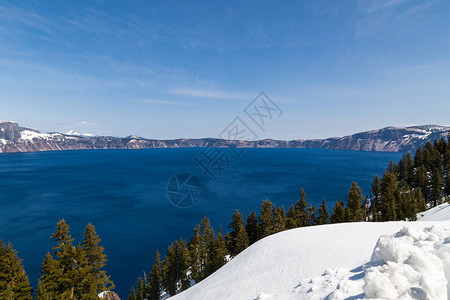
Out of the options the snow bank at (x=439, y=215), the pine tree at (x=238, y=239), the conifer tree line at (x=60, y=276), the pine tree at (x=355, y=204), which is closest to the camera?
the conifer tree line at (x=60, y=276)

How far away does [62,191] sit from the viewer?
374 ft

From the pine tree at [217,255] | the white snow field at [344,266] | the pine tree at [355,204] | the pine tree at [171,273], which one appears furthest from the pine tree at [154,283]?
the pine tree at [355,204]

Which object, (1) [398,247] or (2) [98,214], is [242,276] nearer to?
(1) [398,247]

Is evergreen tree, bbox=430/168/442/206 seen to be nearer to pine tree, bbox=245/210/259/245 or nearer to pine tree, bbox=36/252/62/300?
pine tree, bbox=245/210/259/245

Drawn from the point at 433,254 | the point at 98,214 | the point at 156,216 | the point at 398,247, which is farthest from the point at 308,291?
the point at 98,214

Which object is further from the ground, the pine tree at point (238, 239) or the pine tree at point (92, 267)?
the pine tree at point (92, 267)

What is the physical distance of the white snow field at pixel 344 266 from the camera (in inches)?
283

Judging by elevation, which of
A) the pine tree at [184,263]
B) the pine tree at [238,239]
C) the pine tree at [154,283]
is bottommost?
the pine tree at [154,283]

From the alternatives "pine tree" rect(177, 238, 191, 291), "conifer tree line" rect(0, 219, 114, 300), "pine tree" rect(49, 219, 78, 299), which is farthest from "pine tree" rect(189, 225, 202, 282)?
"pine tree" rect(49, 219, 78, 299)

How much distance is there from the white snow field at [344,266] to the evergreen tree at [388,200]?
30977 mm

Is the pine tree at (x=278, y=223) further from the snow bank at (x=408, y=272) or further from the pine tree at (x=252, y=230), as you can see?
the snow bank at (x=408, y=272)

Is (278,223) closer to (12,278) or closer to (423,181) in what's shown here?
(12,278)

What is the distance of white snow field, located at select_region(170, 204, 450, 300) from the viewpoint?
283 inches

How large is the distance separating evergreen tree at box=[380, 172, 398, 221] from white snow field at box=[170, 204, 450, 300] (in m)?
31.0
